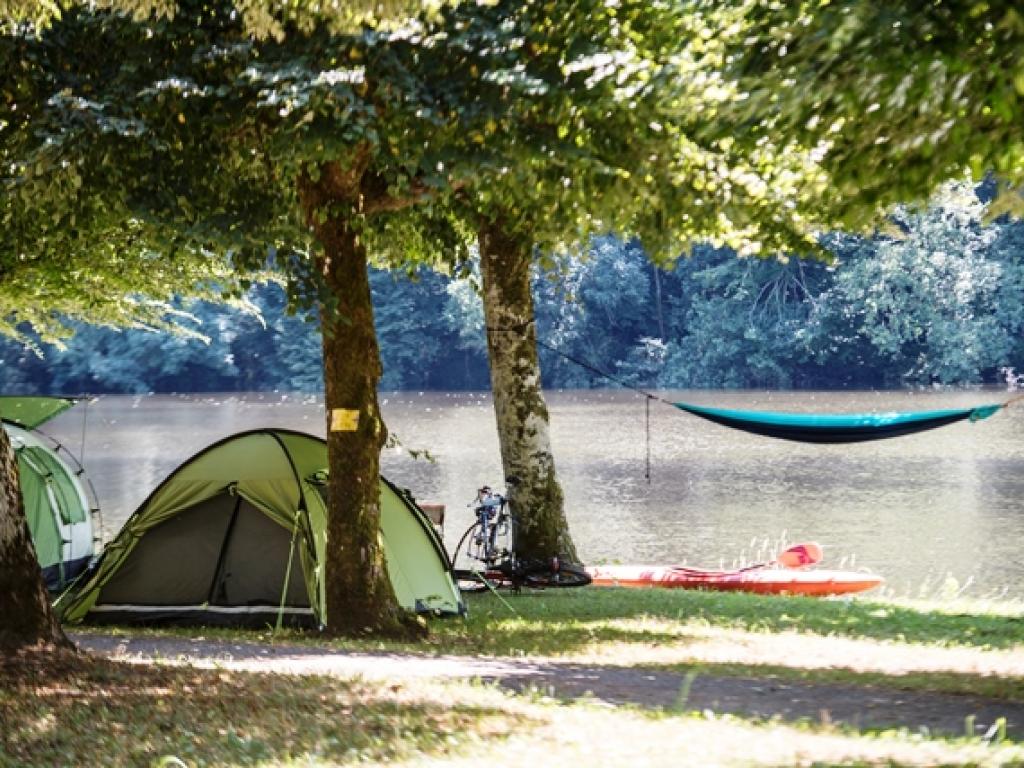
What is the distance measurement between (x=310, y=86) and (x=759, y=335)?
5616 centimetres

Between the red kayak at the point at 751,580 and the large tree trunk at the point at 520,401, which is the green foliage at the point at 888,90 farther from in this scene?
the red kayak at the point at 751,580

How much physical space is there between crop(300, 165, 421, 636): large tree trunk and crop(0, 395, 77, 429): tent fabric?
5.93 meters

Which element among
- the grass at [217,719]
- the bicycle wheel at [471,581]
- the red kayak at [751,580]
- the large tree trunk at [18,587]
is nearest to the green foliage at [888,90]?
the grass at [217,719]

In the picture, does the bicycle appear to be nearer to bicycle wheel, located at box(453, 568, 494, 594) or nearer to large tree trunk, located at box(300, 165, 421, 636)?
bicycle wheel, located at box(453, 568, 494, 594)

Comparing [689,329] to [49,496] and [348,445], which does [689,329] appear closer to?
[49,496]

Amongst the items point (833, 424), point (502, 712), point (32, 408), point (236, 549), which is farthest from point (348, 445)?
point (32, 408)

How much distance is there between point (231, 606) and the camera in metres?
12.6

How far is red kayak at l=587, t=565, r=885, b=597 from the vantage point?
54.1ft

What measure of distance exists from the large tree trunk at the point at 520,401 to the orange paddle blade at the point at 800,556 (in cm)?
382

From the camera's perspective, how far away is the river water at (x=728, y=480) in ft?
77.1

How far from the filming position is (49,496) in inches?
621

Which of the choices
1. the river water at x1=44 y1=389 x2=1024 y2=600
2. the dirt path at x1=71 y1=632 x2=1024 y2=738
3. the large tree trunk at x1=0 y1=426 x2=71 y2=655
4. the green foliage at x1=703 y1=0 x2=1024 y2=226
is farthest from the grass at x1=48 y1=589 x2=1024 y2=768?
the river water at x1=44 y1=389 x2=1024 y2=600

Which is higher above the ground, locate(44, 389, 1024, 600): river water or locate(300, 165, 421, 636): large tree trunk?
locate(300, 165, 421, 636): large tree trunk

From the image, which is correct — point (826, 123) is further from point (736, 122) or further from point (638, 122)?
point (638, 122)
